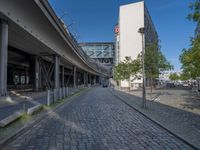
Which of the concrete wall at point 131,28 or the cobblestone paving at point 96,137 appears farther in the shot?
the concrete wall at point 131,28

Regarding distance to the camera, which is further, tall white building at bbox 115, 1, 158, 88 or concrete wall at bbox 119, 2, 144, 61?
concrete wall at bbox 119, 2, 144, 61

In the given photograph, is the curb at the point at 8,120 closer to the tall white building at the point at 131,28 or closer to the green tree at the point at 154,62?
the green tree at the point at 154,62

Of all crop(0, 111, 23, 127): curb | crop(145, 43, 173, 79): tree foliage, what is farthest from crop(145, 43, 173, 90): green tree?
crop(0, 111, 23, 127): curb

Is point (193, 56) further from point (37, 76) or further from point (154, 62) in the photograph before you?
point (37, 76)

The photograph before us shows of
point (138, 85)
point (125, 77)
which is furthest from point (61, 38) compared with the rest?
point (138, 85)

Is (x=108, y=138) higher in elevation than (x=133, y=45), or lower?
lower

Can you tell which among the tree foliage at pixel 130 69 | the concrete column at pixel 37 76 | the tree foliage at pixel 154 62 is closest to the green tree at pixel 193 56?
the tree foliage at pixel 154 62

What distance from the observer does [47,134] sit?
28.7 feet

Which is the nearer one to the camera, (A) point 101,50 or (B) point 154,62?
(B) point 154,62

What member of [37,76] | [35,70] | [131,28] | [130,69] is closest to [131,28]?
[131,28]

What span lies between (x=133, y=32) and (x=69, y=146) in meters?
77.3

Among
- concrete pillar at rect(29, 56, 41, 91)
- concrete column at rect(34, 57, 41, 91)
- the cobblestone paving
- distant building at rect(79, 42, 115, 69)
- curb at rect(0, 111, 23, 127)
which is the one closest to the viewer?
the cobblestone paving

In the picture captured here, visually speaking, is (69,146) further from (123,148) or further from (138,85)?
(138,85)

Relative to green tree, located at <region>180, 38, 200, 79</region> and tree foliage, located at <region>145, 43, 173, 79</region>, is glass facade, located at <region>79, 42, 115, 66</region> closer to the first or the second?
tree foliage, located at <region>145, 43, 173, 79</region>
